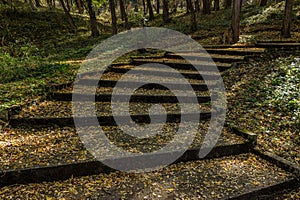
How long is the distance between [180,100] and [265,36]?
6.58 m

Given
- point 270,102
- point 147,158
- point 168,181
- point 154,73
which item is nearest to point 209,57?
point 154,73

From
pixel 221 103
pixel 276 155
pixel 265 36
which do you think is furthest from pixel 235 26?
pixel 276 155

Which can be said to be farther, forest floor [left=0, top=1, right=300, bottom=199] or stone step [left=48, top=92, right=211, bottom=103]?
stone step [left=48, top=92, right=211, bottom=103]

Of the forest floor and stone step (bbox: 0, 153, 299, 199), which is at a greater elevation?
the forest floor

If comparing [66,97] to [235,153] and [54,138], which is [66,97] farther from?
[235,153]

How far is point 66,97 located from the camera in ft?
14.8

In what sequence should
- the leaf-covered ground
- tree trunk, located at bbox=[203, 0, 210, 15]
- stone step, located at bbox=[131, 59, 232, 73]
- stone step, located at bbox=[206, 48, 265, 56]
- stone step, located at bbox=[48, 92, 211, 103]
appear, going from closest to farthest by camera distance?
the leaf-covered ground → stone step, located at bbox=[48, 92, 211, 103] → stone step, located at bbox=[131, 59, 232, 73] → stone step, located at bbox=[206, 48, 265, 56] → tree trunk, located at bbox=[203, 0, 210, 15]

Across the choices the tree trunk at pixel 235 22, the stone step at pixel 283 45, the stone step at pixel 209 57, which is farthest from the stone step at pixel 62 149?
the tree trunk at pixel 235 22

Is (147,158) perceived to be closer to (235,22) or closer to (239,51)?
(239,51)

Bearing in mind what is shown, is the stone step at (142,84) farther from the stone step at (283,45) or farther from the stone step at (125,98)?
the stone step at (283,45)

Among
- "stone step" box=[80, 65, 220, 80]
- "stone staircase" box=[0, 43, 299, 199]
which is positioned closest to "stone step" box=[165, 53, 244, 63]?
"stone step" box=[80, 65, 220, 80]

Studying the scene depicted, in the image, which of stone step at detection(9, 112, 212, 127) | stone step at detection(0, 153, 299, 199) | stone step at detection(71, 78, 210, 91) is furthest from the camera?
stone step at detection(71, 78, 210, 91)

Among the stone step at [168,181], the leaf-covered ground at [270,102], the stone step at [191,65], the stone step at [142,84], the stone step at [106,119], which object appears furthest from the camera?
the stone step at [191,65]

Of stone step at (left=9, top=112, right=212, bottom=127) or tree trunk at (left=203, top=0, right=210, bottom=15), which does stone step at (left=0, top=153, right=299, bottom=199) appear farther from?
tree trunk at (left=203, top=0, right=210, bottom=15)
